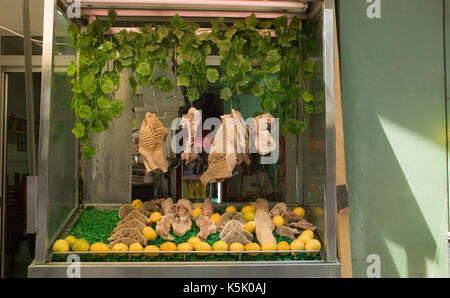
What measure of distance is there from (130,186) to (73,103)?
77cm

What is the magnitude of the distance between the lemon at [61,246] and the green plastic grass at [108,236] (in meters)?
0.04

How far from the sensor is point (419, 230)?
2883mm

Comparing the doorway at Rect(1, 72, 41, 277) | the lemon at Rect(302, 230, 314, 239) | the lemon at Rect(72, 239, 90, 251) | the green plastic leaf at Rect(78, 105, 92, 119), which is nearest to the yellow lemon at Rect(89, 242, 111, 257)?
the lemon at Rect(72, 239, 90, 251)

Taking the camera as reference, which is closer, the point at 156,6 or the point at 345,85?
the point at 156,6

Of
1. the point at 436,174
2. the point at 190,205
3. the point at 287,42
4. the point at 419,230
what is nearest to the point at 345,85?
the point at 287,42

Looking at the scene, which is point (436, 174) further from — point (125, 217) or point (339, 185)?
point (125, 217)

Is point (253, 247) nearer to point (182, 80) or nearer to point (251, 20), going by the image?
point (182, 80)

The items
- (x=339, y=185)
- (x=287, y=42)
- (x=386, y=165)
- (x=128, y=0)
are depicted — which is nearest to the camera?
(x=339, y=185)

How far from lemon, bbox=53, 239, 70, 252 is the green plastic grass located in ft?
0.13

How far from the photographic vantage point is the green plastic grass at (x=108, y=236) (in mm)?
2229

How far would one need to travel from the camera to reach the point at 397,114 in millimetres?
2922

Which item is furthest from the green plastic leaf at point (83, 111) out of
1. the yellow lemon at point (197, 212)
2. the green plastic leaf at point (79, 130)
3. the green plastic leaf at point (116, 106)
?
the yellow lemon at point (197, 212)

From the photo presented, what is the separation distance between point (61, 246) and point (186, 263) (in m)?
0.72

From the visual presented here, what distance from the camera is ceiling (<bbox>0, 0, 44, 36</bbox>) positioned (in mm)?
3129
